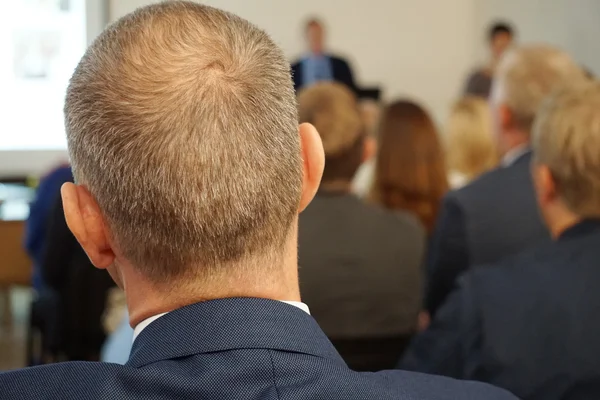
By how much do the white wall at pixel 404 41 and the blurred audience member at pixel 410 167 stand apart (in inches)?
216

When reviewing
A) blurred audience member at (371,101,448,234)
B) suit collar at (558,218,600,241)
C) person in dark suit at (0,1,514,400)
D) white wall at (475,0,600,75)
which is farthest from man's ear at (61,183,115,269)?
white wall at (475,0,600,75)

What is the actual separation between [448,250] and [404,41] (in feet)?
22.4

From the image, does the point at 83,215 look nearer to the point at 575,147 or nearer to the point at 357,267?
the point at 575,147

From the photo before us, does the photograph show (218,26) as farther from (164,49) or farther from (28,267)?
(28,267)

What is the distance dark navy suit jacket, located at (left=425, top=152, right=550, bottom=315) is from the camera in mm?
2211

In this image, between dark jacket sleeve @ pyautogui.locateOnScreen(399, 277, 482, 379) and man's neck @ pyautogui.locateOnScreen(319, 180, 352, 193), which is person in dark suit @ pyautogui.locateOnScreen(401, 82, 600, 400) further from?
man's neck @ pyautogui.locateOnScreen(319, 180, 352, 193)

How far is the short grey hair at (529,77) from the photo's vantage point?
2.31 m

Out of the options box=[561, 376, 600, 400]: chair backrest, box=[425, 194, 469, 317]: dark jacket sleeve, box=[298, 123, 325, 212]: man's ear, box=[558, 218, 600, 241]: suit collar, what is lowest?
box=[425, 194, 469, 317]: dark jacket sleeve

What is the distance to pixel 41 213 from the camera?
2.98m

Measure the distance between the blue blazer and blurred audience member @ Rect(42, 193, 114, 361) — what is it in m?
2.26

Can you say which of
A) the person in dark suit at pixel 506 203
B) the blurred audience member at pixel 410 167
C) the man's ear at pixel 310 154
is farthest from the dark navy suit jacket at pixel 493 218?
the man's ear at pixel 310 154

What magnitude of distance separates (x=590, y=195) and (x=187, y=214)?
3.34 feet

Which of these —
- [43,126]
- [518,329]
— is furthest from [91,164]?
[518,329]

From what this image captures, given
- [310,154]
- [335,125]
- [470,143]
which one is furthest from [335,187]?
[310,154]
